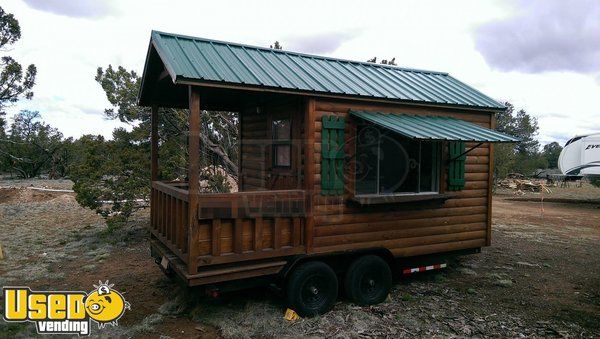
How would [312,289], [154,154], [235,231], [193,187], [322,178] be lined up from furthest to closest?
[154,154], [322,178], [312,289], [235,231], [193,187]

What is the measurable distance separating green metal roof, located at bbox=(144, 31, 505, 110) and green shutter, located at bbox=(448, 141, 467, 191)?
74 centimetres

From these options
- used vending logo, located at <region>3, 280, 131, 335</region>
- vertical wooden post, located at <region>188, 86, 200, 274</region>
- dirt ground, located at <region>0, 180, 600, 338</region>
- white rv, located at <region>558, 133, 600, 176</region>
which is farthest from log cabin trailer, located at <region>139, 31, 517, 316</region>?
white rv, located at <region>558, 133, 600, 176</region>

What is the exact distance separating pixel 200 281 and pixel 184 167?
6.78 meters

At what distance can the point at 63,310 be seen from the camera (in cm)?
558

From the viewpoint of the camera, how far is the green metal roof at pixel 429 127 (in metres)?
5.83

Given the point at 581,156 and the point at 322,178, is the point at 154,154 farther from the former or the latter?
the point at 581,156

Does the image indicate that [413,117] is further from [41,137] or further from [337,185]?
[41,137]

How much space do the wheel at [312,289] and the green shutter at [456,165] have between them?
9.06 feet

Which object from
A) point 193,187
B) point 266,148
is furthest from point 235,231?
point 266,148

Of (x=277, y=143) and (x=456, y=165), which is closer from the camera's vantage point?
(x=456, y=165)

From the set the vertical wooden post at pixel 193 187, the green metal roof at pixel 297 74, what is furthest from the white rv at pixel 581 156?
the vertical wooden post at pixel 193 187

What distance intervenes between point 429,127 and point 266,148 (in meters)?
3.03

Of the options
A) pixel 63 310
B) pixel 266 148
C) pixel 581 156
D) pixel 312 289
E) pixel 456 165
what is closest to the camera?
pixel 63 310

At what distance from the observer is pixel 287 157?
712cm
